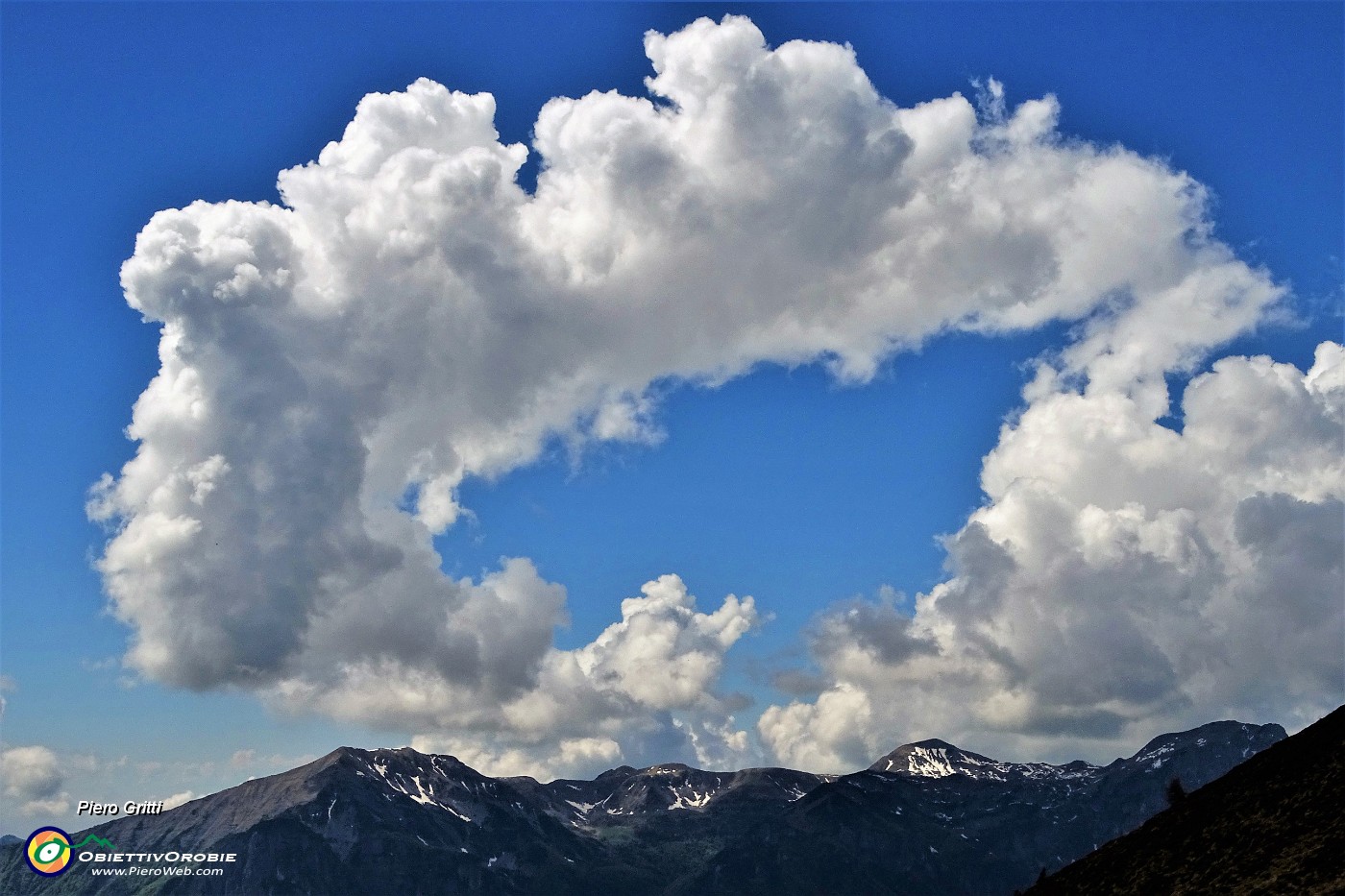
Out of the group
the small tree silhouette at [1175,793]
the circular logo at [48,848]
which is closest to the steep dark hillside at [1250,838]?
the small tree silhouette at [1175,793]

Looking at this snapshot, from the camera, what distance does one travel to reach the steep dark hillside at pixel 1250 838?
97.4m

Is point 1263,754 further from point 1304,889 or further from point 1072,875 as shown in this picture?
point 1304,889

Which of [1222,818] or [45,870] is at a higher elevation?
[45,870]

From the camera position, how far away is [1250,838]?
107938mm

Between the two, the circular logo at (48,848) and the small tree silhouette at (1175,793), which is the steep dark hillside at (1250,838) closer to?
the small tree silhouette at (1175,793)

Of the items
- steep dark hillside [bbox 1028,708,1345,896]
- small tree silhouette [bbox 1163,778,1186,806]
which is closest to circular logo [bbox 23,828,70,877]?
steep dark hillside [bbox 1028,708,1345,896]

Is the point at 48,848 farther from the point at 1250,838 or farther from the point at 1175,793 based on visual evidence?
the point at 1250,838

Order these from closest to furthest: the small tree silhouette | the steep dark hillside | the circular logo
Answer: the steep dark hillside < the small tree silhouette < the circular logo

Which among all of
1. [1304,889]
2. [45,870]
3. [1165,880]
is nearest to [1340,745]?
[1165,880]

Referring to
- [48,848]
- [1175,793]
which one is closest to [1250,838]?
[1175,793]

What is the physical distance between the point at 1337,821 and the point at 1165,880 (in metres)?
17.7

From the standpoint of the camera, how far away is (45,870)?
19050 centimetres

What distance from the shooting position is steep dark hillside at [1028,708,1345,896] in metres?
97.4

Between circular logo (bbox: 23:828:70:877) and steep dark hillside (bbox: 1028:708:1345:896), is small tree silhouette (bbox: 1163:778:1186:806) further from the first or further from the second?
circular logo (bbox: 23:828:70:877)
